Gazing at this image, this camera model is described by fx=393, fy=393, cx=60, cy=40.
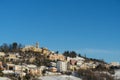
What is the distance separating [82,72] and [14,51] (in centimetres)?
2718

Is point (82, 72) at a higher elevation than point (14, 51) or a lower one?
lower

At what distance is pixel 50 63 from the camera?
110125mm

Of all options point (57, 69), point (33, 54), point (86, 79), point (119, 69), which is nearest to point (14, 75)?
point (86, 79)

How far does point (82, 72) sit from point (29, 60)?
18591 millimetres

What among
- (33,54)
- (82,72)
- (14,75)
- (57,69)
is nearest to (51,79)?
(14,75)

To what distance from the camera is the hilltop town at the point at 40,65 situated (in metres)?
87.7

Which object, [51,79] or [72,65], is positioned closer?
[51,79]

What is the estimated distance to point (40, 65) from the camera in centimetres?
10425

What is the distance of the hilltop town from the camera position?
87.7 metres

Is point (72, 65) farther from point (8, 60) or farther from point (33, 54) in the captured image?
point (8, 60)

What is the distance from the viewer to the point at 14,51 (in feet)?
377

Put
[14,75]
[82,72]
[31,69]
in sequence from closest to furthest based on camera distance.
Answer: [14,75], [31,69], [82,72]

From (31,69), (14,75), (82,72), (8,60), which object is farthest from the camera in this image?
(8,60)

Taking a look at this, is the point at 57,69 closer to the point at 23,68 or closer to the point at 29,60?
the point at 29,60
